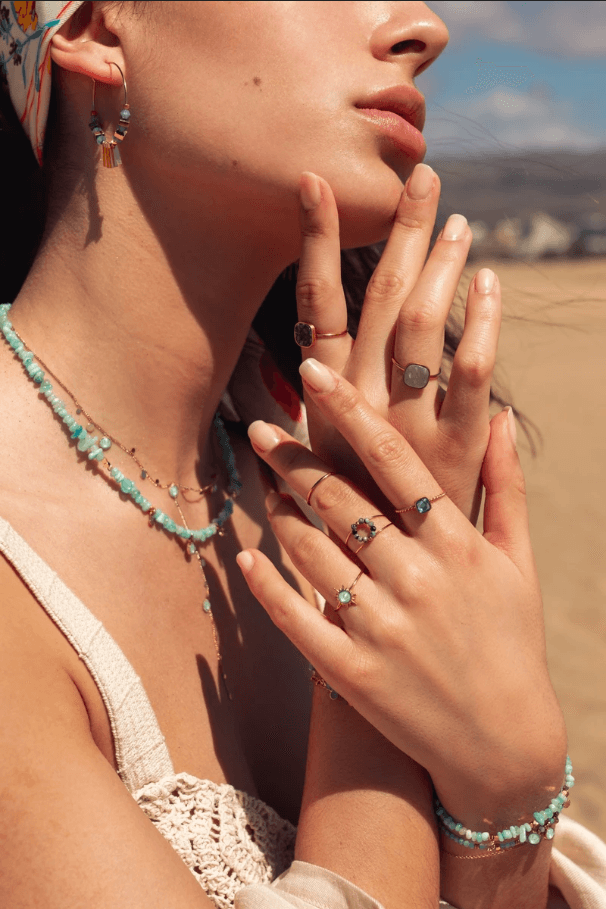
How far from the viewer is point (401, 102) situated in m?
1.44

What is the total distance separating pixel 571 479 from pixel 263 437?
9723 mm

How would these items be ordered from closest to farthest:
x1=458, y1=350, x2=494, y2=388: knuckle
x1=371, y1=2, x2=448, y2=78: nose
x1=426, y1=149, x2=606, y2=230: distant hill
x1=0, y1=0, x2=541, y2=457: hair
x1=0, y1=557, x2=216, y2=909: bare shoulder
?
x1=0, y1=557, x2=216, y2=909: bare shoulder
x1=458, y1=350, x2=494, y2=388: knuckle
x1=371, y1=2, x2=448, y2=78: nose
x1=0, y1=0, x2=541, y2=457: hair
x1=426, y1=149, x2=606, y2=230: distant hill

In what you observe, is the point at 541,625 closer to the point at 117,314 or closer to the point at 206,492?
the point at 206,492

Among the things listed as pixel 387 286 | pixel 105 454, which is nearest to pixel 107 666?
pixel 105 454

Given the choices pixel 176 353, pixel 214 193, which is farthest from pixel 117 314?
pixel 214 193

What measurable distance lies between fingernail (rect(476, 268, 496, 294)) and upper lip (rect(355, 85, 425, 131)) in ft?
1.19

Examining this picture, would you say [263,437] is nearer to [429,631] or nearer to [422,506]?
[422,506]

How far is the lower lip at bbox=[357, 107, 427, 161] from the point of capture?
141cm

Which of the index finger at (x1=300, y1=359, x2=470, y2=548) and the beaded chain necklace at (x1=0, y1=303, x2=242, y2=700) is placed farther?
the beaded chain necklace at (x1=0, y1=303, x2=242, y2=700)

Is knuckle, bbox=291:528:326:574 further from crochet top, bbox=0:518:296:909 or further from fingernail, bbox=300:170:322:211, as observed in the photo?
fingernail, bbox=300:170:322:211

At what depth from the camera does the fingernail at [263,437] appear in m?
1.38

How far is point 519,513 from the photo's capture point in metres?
1.39

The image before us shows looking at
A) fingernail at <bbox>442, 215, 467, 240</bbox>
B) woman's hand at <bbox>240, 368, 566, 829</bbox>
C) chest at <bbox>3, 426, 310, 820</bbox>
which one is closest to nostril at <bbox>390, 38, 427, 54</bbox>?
fingernail at <bbox>442, 215, 467, 240</bbox>

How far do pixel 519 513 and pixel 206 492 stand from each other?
775 mm
